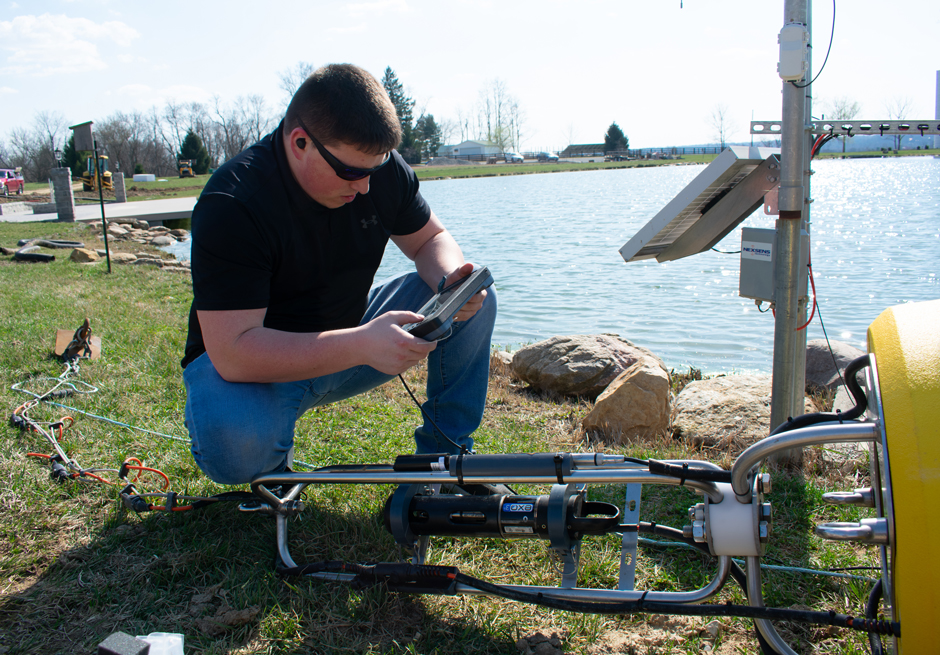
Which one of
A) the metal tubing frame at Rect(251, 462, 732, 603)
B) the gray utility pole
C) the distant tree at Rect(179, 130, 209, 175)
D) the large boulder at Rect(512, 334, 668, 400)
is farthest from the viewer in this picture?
the distant tree at Rect(179, 130, 209, 175)

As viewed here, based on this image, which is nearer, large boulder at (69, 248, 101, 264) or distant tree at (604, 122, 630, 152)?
large boulder at (69, 248, 101, 264)

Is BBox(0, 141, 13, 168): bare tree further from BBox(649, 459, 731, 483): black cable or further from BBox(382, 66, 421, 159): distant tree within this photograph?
BBox(649, 459, 731, 483): black cable

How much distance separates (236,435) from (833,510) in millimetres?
2045

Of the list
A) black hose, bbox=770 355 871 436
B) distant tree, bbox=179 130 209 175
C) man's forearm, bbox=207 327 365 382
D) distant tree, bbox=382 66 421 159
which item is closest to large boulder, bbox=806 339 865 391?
black hose, bbox=770 355 871 436

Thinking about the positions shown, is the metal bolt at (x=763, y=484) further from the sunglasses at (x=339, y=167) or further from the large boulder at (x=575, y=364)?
the large boulder at (x=575, y=364)

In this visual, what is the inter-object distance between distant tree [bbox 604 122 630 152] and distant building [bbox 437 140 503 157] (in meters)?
19.4

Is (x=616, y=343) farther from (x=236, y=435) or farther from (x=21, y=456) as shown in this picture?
(x=21, y=456)

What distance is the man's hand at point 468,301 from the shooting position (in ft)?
7.65

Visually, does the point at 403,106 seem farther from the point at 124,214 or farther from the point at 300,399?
the point at 300,399

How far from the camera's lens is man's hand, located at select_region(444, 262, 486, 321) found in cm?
233

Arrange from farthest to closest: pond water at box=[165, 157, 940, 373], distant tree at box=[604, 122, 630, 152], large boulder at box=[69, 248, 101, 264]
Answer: distant tree at box=[604, 122, 630, 152]
large boulder at box=[69, 248, 101, 264]
pond water at box=[165, 157, 940, 373]

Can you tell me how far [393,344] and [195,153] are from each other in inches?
2280

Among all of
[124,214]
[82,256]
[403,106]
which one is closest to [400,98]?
[403,106]

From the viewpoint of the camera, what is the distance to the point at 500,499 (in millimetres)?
1903
